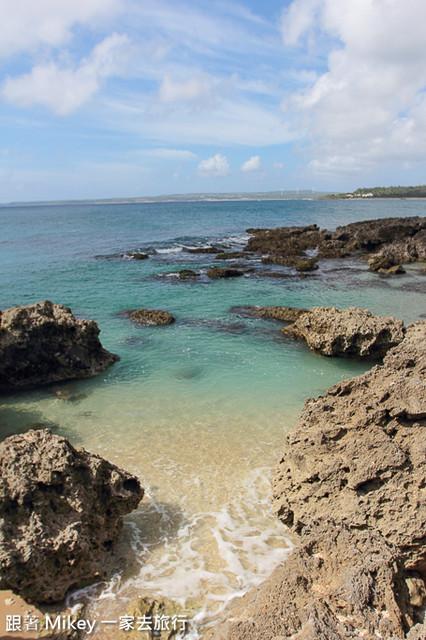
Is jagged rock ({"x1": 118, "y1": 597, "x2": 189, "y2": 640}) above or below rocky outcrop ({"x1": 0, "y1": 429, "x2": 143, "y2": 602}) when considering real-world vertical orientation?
below

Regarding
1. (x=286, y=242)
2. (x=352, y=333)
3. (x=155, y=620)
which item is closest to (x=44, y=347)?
(x=155, y=620)

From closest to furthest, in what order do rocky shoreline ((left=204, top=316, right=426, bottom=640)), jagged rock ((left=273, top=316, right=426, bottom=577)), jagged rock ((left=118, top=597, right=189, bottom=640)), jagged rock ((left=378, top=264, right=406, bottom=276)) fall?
rocky shoreline ((left=204, top=316, right=426, bottom=640)) → jagged rock ((left=118, top=597, right=189, bottom=640)) → jagged rock ((left=273, top=316, right=426, bottom=577)) → jagged rock ((left=378, top=264, right=406, bottom=276))

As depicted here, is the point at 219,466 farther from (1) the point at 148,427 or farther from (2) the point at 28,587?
(2) the point at 28,587

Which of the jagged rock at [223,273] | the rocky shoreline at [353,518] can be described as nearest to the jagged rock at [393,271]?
the jagged rock at [223,273]

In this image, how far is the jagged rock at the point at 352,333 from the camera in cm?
1317

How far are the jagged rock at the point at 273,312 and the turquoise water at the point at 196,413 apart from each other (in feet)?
2.05

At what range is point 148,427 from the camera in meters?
9.65

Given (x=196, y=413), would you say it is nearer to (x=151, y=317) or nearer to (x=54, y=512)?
A: (x=54, y=512)

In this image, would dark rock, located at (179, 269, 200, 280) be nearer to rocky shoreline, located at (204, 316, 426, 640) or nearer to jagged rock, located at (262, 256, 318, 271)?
jagged rock, located at (262, 256, 318, 271)

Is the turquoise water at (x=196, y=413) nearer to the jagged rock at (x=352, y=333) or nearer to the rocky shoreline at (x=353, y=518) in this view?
the jagged rock at (x=352, y=333)

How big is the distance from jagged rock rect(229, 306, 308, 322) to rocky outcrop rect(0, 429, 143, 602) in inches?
492

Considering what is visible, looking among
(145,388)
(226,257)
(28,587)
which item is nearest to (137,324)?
(145,388)

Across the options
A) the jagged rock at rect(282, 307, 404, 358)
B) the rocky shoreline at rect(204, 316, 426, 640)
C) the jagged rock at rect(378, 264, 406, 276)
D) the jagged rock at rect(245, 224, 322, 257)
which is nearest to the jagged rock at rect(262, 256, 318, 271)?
the jagged rock at rect(245, 224, 322, 257)

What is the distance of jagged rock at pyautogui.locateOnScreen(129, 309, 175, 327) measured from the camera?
1772 centimetres
